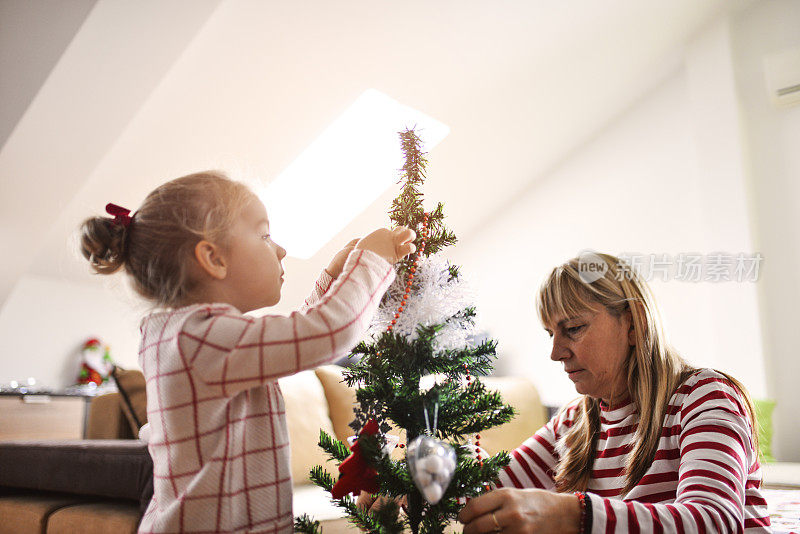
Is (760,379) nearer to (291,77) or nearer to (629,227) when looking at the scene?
(629,227)

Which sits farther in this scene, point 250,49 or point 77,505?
point 250,49

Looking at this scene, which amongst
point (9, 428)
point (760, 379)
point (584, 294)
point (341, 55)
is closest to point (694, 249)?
point (760, 379)

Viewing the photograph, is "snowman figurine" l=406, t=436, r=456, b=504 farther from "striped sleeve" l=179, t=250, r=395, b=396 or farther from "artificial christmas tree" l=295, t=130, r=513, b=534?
"striped sleeve" l=179, t=250, r=395, b=396

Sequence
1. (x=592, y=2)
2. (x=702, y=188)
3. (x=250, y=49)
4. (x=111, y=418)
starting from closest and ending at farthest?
(x=111, y=418) < (x=250, y=49) < (x=592, y=2) < (x=702, y=188)

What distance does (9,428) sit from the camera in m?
2.93

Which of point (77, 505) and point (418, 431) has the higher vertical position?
point (418, 431)

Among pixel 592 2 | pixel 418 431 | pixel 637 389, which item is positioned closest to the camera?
pixel 418 431

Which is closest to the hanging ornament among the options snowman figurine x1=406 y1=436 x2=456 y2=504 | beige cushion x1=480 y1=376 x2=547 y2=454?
snowman figurine x1=406 y1=436 x2=456 y2=504

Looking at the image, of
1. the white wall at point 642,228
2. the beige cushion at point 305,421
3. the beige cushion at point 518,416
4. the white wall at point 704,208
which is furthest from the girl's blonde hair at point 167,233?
the white wall at point 704,208

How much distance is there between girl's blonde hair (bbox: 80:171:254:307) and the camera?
0.87 m

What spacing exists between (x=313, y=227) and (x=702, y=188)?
2538mm

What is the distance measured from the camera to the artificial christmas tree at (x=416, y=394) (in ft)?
2.45

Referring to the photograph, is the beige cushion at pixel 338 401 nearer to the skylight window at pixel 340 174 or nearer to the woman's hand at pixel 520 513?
the skylight window at pixel 340 174

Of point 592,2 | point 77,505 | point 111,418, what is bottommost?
point 77,505
